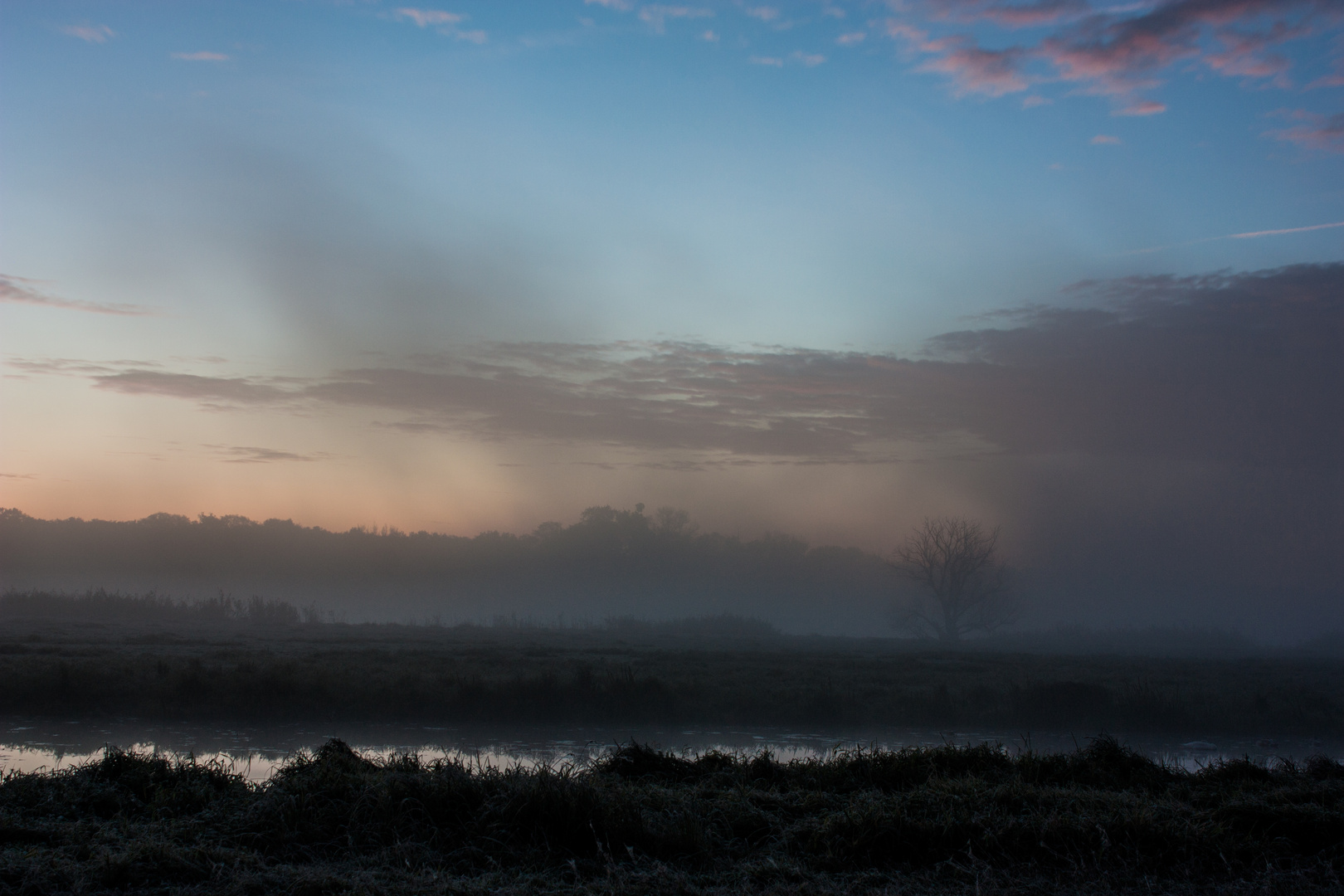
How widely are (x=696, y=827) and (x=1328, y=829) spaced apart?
6.23 m

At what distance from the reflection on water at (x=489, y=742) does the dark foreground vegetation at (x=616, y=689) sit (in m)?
1.19

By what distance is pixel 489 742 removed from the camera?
1903 cm

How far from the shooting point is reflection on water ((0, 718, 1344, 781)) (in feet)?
50.8

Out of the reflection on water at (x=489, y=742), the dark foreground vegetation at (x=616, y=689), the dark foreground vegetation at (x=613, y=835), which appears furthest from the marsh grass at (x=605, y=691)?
the dark foreground vegetation at (x=613, y=835)

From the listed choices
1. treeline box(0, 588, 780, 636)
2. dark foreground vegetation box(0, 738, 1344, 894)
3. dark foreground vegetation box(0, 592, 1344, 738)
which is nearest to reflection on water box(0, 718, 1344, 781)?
dark foreground vegetation box(0, 592, 1344, 738)

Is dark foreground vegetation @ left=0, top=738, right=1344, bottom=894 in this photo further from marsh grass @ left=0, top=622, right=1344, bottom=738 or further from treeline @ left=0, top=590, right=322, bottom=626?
treeline @ left=0, top=590, right=322, bottom=626

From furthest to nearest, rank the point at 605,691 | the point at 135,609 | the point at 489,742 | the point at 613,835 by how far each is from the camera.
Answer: the point at 135,609, the point at 605,691, the point at 489,742, the point at 613,835

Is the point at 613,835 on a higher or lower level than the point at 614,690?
higher

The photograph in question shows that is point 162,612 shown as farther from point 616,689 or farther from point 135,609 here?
point 616,689

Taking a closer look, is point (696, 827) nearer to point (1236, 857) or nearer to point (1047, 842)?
point (1047, 842)

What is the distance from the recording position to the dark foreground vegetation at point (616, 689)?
21797 mm

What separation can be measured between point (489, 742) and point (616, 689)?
6189 mm

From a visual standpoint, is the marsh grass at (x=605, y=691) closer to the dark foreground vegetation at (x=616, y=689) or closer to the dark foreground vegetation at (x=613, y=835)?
the dark foreground vegetation at (x=616, y=689)

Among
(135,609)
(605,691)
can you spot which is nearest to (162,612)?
(135,609)
